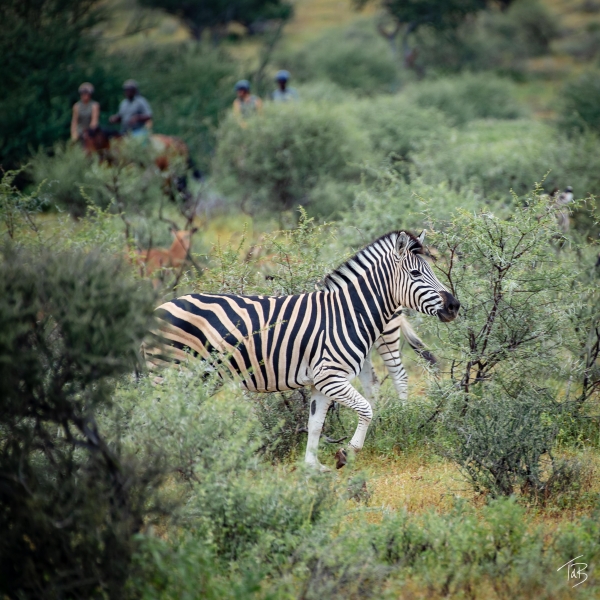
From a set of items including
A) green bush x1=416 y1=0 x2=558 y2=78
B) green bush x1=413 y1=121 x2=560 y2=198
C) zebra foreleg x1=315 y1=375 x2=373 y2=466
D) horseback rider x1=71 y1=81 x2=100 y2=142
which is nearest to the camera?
zebra foreleg x1=315 y1=375 x2=373 y2=466

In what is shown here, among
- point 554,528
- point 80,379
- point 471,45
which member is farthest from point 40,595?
point 471,45

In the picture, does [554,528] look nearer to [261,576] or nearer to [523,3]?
[261,576]

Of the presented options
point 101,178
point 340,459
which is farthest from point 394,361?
point 101,178

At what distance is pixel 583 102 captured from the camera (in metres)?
21.3

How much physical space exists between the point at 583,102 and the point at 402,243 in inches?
668

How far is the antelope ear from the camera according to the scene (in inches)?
251

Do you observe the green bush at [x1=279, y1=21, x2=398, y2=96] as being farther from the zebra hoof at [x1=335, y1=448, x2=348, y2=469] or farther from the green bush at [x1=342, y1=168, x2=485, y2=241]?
the zebra hoof at [x1=335, y1=448, x2=348, y2=469]

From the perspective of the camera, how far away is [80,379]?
14.2 ft

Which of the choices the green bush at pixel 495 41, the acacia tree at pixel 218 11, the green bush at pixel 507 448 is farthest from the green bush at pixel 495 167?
the acacia tree at pixel 218 11

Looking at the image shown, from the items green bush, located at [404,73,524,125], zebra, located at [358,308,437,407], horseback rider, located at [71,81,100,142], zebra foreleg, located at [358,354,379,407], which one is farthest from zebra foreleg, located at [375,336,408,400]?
green bush, located at [404,73,524,125]

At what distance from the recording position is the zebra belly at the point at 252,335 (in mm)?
6184

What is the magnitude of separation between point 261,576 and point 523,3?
50.0m

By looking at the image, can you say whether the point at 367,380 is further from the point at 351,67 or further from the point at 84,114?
the point at 351,67

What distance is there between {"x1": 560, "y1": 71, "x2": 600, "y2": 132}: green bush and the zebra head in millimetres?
14789
